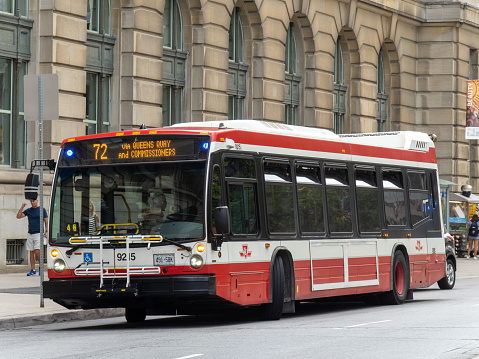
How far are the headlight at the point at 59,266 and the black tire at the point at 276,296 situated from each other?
2926 mm

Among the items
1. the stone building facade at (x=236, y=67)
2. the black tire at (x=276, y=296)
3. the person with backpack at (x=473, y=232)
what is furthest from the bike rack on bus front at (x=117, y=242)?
the person with backpack at (x=473, y=232)

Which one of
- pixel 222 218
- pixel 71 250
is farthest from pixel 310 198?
pixel 71 250

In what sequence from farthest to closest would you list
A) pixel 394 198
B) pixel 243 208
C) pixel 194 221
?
pixel 394 198, pixel 243 208, pixel 194 221

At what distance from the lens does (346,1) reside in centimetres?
3966

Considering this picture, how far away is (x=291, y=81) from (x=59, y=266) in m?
23.3

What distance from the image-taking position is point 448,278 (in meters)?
24.3

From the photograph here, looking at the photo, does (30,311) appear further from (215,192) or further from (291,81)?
(291,81)

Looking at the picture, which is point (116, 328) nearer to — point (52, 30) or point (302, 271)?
point (302, 271)

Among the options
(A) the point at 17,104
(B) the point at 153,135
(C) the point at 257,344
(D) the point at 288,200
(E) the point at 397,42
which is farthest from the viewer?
(E) the point at 397,42

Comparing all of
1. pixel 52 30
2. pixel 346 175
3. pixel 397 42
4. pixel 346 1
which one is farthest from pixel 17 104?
pixel 397 42

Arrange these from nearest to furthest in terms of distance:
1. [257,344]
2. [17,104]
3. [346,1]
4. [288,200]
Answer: [257,344] < [288,200] < [17,104] < [346,1]

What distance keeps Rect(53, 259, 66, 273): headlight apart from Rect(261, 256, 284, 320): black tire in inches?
115

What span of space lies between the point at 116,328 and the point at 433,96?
110 feet

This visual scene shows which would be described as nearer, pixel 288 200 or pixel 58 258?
pixel 58 258
